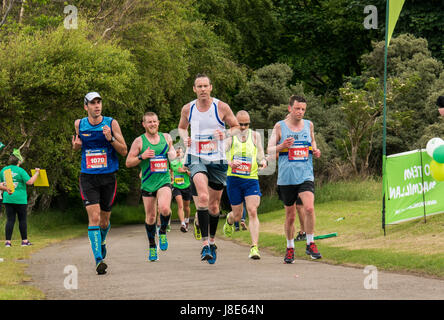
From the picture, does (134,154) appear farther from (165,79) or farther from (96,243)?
(165,79)

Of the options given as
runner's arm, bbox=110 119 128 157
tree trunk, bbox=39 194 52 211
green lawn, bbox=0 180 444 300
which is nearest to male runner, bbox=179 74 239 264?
runner's arm, bbox=110 119 128 157

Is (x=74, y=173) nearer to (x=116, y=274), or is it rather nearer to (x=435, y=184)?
(x=435, y=184)

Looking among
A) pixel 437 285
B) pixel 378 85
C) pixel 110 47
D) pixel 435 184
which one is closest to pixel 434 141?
pixel 435 184

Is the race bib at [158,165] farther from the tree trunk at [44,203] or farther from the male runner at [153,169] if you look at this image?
the tree trunk at [44,203]

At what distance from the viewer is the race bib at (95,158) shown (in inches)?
424

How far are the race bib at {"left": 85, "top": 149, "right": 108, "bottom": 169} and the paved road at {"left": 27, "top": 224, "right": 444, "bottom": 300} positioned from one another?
151 cm

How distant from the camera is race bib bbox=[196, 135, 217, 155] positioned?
1109cm

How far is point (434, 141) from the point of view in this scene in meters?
13.1

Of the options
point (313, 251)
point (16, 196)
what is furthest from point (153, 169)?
point (16, 196)

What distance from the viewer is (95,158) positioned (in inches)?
424

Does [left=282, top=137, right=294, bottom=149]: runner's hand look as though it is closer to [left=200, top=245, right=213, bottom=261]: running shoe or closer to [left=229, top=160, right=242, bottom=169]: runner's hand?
[left=229, top=160, right=242, bottom=169]: runner's hand

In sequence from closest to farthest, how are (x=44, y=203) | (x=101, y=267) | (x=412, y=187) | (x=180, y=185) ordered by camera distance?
(x=101, y=267), (x=412, y=187), (x=180, y=185), (x=44, y=203)

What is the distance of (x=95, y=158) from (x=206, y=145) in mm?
1590

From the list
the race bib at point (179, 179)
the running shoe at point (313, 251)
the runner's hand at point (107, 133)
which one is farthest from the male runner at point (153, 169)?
the race bib at point (179, 179)
